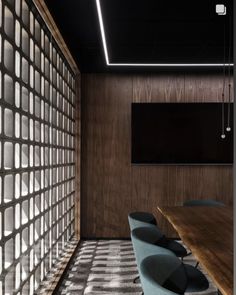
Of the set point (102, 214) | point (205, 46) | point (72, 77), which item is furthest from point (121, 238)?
point (205, 46)

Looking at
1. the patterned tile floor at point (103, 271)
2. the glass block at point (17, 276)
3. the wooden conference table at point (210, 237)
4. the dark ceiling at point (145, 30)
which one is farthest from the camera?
the patterned tile floor at point (103, 271)

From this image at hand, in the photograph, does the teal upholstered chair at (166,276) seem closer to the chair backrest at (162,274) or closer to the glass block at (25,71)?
the chair backrest at (162,274)

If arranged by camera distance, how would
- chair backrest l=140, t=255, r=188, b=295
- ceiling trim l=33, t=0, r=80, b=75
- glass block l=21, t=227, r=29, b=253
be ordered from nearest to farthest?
chair backrest l=140, t=255, r=188, b=295 < glass block l=21, t=227, r=29, b=253 < ceiling trim l=33, t=0, r=80, b=75

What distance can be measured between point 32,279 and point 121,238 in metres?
3.48

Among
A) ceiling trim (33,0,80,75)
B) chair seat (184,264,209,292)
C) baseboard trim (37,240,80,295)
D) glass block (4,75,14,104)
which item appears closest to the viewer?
glass block (4,75,14,104)

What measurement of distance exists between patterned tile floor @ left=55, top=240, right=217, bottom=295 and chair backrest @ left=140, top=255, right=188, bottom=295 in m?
1.67

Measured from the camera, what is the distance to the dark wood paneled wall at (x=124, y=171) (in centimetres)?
686

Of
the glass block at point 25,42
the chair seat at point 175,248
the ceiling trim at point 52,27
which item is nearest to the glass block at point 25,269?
the chair seat at point 175,248

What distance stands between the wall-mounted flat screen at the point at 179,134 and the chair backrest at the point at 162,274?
4092 mm

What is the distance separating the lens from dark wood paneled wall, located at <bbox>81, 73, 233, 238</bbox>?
6.86 m

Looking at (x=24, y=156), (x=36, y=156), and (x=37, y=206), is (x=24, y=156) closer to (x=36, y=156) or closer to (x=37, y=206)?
(x=36, y=156)

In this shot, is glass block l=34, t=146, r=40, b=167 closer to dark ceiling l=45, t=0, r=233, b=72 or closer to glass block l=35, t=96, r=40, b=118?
glass block l=35, t=96, r=40, b=118

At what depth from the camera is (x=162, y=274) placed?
8.04 ft

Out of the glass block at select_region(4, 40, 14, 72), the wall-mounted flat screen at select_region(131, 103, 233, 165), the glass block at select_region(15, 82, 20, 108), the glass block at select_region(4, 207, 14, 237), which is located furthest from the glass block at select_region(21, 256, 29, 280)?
the wall-mounted flat screen at select_region(131, 103, 233, 165)
